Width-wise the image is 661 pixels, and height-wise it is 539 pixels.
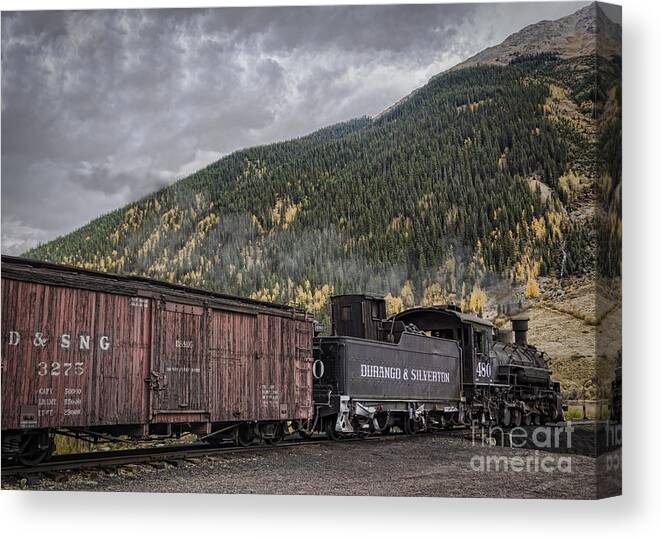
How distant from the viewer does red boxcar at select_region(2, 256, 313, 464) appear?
1234cm

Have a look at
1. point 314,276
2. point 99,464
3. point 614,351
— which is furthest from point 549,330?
point 99,464

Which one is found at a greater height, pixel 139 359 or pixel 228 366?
pixel 139 359

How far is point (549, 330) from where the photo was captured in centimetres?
1820

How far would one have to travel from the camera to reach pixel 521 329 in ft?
66.4

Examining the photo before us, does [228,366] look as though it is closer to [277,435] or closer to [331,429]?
[277,435]

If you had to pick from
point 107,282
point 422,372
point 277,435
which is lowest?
point 277,435

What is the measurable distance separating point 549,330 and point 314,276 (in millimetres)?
6247

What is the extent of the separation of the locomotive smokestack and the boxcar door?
8.21 meters

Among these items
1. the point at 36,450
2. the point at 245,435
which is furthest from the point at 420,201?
the point at 36,450

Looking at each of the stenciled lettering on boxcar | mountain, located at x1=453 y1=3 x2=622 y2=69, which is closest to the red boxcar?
the stenciled lettering on boxcar

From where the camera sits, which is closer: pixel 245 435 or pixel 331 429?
pixel 245 435

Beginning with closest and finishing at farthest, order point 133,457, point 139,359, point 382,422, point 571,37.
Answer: point 139,359 → point 133,457 → point 571,37 → point 382,422

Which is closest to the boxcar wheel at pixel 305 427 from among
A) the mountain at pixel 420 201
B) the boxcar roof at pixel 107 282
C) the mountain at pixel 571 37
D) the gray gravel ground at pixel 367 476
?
the gray gravel ground at pixel 367 476

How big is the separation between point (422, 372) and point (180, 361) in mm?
7472
